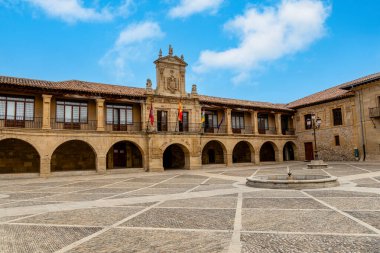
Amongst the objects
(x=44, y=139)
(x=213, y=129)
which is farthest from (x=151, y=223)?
(x=213, y=129)

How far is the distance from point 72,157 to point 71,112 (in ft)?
13.3

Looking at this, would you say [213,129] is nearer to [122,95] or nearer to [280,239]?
[122,95]

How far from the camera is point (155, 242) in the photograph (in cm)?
521

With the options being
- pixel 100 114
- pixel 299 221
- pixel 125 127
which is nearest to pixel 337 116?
pixel 125 127

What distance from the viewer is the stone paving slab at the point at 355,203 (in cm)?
784

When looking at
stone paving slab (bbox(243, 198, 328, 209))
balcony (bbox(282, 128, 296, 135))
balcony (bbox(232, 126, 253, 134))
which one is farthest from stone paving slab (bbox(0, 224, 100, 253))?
balcony (bbox(282, 128, 296, 135))

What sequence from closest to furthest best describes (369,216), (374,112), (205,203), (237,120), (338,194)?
(369,216), (205,203), (338,194), (374,112), (237,120)

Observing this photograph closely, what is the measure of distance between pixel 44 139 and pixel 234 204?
1698 cm

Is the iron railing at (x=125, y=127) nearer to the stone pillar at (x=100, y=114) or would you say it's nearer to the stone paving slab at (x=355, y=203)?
the stone pillar at (x=100, y=114)

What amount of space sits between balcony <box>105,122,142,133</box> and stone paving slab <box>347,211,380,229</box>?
19.5m

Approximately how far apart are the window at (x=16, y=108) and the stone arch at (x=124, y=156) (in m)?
7.55

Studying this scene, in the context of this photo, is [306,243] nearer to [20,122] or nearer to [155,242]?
[155,242]

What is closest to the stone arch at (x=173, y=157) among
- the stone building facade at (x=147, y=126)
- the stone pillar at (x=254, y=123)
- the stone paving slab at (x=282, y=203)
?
the stone building facade at (x=147, y=126)

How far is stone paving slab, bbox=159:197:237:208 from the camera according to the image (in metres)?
8.70
